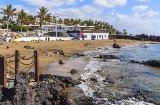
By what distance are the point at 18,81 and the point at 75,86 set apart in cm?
629

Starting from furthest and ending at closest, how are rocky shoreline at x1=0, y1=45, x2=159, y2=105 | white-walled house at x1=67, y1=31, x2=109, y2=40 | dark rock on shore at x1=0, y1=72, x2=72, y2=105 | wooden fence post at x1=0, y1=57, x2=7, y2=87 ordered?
1. white-walled house at x1=67, y1=31, x2=109, y2=40
2. wooden fence post at x1=0, y1=57, x2=7, y2=87
3. rocky shoreline at x1=0, y1=45, x2=159, y2=105
4. dark rock on shore at x1=0, y1=72, x2=72, y2=105

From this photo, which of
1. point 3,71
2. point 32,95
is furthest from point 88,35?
point 32,95

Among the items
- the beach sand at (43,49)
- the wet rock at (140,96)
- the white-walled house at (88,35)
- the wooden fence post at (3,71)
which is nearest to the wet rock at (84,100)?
the wet rock at (140,96)

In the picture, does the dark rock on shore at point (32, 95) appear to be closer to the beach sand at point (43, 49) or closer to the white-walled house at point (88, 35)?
the beach sand at point (43, 49)

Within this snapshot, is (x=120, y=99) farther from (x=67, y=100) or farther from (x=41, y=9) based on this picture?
(x=41, y=9)

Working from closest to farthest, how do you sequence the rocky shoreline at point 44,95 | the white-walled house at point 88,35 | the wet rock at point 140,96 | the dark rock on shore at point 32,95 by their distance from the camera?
the dark rock on shore at point 32,95 < the rocky shoreline at point 44,95 < the wet rock at point 140,96 < the white-walled house at point 88,35

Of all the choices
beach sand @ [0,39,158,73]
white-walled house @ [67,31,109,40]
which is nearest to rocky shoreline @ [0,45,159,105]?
beach sand @ [0,39,158,73]

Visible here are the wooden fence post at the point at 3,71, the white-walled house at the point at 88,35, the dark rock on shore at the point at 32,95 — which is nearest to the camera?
the dark rock on shore at the point at 32,95

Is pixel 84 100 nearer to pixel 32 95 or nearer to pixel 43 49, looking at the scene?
pixel 32 95

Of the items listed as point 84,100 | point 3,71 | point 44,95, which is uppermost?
point 3,71

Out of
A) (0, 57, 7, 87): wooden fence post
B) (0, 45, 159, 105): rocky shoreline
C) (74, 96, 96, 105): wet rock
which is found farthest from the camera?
(74, 96, 96, 105): wet rock

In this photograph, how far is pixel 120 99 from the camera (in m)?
13.9

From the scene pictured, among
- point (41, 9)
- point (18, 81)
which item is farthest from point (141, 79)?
point (41, 9)

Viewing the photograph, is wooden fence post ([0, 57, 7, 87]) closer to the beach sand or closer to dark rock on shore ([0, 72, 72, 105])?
dark rock on shore ([0, 72, 72, 105])
